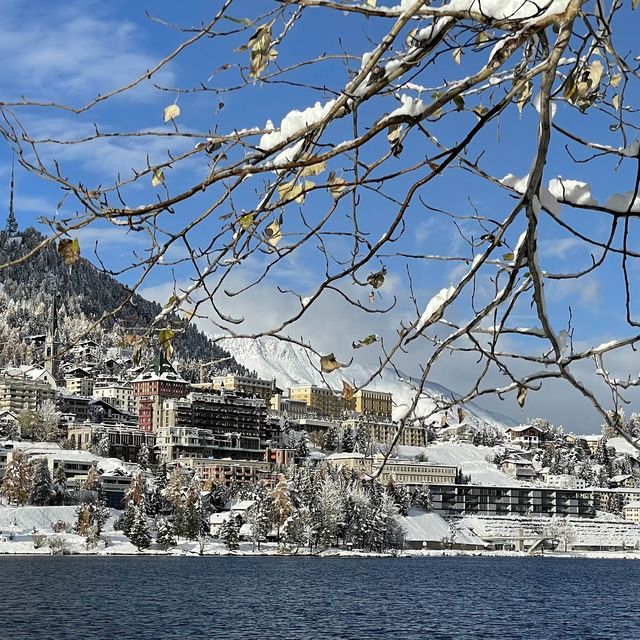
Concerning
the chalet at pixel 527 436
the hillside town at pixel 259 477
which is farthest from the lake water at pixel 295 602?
the chalet at pixel 527 436

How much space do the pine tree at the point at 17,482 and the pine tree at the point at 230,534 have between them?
16.8m

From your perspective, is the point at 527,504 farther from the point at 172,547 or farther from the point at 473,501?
the point at 172,547

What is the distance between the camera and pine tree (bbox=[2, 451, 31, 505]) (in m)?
84.9

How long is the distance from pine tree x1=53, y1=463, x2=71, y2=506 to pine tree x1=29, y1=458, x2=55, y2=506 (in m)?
0.68

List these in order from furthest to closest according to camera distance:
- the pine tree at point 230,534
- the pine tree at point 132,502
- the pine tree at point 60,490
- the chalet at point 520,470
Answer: the chalet at point 520,470 → the pine tree at point 60,490 → the pine tree at point 230,534 → the pine tree at point 132,502

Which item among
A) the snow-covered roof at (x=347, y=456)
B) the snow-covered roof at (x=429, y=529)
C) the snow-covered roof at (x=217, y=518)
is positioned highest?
the snow-covered roof at (x=347, y=456)

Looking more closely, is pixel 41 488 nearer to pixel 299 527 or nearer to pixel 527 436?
pixel 299 527

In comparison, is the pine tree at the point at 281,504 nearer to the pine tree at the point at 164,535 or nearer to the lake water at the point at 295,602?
the pine tree at the point at 164,535

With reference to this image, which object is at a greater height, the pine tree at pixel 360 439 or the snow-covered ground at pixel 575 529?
the pine tree at pixel 360 439

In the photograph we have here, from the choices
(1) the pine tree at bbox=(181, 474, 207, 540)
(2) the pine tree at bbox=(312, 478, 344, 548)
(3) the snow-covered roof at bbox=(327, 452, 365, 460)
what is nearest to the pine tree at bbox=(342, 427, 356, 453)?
(3) the snow-covered roof at bbox=(327, 452, 365, 460)

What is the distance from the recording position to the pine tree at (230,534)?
272ft

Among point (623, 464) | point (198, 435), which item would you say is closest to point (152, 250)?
point (198, 435)

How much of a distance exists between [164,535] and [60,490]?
12.1 metres

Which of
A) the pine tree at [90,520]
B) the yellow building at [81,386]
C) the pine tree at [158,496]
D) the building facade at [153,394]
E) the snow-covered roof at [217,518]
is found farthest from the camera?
the yellow building at [81,386]
